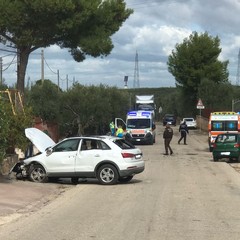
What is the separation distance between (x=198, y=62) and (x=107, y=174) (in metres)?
50.1

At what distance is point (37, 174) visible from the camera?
17281 mm

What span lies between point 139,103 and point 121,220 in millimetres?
53751

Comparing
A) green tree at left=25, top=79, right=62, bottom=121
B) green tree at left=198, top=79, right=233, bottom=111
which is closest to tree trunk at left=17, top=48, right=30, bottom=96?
green tree at left=25, top=79, right=62, bottom=121

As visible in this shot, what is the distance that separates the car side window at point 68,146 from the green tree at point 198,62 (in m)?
48.2

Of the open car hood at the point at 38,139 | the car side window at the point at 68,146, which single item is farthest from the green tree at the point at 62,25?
the car side window at the point at 68,146

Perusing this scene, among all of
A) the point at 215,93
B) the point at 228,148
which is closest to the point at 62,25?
the point at 228,148

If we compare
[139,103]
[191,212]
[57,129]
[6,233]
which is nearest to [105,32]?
[57,129]

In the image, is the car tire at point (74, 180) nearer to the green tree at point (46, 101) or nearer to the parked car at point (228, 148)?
the parked car at point (228, 148)

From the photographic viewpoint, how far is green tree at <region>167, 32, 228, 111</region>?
64188 millimetres

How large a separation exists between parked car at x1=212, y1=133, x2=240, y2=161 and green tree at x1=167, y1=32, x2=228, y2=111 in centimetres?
3777

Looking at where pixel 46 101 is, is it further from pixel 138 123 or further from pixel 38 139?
pixel 38 139

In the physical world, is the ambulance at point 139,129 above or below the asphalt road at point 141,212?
above

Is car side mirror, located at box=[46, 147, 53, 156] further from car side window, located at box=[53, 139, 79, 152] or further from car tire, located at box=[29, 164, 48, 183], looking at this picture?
car tire, located at box=[29, 164, 48, 183]

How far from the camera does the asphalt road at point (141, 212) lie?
28.9 ft
